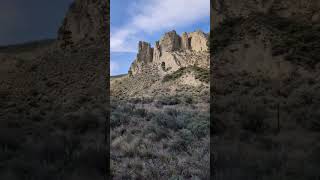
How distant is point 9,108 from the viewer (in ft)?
19.5

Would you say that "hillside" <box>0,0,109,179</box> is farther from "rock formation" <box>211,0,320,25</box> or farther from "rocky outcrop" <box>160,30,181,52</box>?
"rocky outcrop" <box>160,30,181,52</box>

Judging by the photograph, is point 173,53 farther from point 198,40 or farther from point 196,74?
point 196,74

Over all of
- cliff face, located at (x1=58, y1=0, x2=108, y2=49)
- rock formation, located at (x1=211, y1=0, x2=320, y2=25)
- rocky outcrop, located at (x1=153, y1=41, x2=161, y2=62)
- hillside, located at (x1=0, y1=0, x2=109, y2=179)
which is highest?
rocky outcrop, located at (x1=153, y1=41, x2=161, y2=62)

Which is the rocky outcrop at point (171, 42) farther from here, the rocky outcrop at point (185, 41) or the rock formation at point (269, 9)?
the rock formation at point (269, 9)

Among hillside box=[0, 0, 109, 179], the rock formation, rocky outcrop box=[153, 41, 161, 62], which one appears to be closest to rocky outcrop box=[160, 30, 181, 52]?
rocky outcrop box=[153, 41, 161, 62]

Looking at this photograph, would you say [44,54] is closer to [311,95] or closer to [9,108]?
[9,108]

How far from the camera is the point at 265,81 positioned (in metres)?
16.1

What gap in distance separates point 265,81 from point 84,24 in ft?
32.3

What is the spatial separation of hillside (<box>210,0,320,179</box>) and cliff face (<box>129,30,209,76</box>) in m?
21.7

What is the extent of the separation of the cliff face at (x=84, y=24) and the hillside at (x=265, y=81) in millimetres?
4297

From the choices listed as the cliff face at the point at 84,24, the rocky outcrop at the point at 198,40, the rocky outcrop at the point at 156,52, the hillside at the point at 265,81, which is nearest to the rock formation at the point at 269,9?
the hillside at the point at 265,81

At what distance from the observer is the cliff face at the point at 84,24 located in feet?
27.9

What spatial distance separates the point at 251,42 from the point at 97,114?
13428mm

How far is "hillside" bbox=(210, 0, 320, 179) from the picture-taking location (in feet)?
20.8
